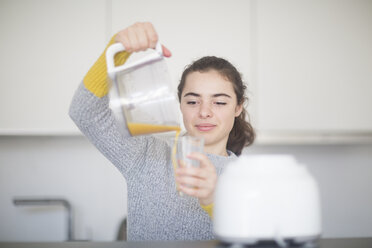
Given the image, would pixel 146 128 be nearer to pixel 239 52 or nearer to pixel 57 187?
pixel 239 52

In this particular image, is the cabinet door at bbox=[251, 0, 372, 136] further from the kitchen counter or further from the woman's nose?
the kitchen counter

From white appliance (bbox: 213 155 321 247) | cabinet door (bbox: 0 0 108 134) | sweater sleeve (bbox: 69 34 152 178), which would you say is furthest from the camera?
cabinet door (bbox: 0 0 108 134)

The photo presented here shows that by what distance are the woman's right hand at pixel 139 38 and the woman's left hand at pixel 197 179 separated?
0.25m

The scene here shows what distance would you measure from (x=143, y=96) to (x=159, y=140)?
462 mm

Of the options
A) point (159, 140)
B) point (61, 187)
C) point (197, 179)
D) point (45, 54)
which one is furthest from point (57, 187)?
point (197, 179)

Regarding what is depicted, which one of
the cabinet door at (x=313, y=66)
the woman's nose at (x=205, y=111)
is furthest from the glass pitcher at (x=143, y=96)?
the cabinet door at (x=313, y=66)

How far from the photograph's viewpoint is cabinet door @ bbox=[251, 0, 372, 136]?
1971mm

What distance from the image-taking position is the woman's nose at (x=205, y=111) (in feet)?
3.90

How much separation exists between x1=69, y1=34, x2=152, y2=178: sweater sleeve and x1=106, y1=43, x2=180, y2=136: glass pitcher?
0.41ft

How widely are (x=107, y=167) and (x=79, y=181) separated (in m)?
0.18

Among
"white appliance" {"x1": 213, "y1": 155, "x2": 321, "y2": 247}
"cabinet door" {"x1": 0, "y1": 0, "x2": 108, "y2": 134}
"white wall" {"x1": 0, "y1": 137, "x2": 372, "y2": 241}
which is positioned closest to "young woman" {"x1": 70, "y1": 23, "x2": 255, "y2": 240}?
"white appliance" {"x1": 213, "y1": 155, "x2": 321, "y2": 247}

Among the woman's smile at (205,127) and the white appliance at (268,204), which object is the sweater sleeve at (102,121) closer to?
the woman's smile at (205,127)

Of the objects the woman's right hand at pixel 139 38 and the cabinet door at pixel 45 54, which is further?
the cabinet door at pixel 45 54

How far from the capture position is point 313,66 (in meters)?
1.99
